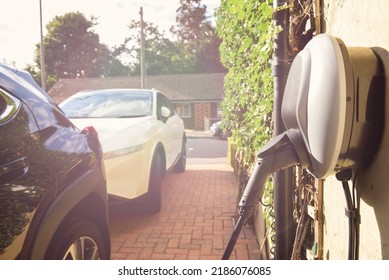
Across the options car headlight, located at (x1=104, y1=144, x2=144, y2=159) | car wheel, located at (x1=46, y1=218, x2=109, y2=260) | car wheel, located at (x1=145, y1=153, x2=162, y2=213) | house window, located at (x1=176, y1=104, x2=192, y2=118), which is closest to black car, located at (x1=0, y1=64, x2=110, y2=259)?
car wheel, located at (x1=46, y1=218, x2=109, y2=260)

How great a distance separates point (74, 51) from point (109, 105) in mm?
1256

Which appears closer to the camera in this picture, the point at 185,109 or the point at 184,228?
the point at 184,228

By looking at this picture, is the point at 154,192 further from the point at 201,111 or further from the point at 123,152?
the point at 201,111

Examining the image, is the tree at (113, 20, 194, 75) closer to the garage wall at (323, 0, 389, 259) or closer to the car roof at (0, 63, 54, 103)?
the car roof at (0, 63, 54, 103)

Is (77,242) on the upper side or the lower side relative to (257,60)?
lower

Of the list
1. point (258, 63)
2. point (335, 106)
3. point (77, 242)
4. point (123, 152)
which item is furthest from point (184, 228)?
point (335, 106)

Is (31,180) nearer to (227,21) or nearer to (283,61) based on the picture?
(283,61)

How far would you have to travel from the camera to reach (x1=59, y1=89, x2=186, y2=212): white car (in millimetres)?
2219

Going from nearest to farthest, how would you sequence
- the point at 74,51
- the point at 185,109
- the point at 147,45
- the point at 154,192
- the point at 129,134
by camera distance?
1. the point at 147,45
2. the point at 74,51
3. the point at 129,134
4. the point at 154,192
5. the point at 185,109

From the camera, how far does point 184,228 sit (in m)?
2.30
